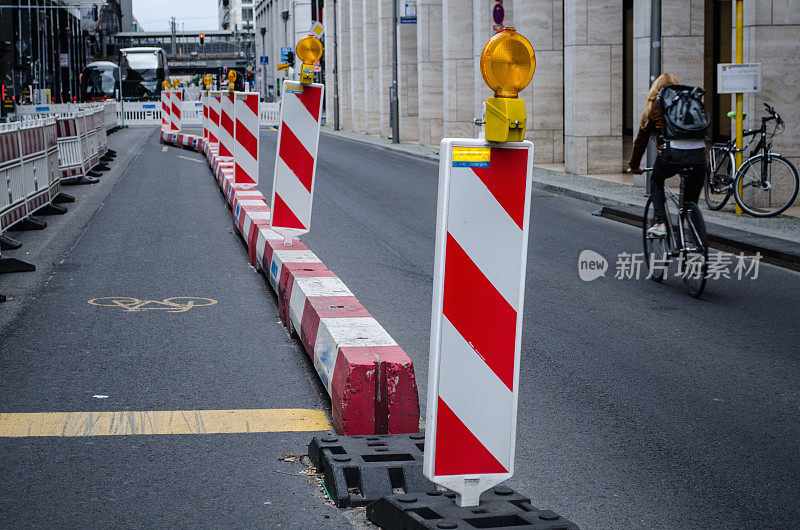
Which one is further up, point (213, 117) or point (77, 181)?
point (213, 117)

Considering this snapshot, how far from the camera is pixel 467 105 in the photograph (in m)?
30.1

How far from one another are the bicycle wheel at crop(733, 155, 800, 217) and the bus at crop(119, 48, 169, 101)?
5742 centimetres

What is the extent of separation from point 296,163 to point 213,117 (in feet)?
46.9

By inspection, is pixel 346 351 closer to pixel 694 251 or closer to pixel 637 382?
pixel 637 382

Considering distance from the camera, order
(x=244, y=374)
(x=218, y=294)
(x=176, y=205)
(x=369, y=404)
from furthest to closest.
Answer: (x=176, y=205)
(x=218, y=294)
(x=244, y=374)
(x=369, y=404)

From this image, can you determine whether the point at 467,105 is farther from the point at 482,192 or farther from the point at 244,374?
the point at 482,192

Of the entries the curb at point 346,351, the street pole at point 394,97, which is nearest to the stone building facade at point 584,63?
the street pole at point 394,97

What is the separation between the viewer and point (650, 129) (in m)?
9.26

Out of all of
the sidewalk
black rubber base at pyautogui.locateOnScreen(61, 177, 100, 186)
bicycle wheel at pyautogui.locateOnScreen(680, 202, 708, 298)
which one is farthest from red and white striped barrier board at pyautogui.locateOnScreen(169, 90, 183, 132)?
bicycle wheel at pyautogui.locateOnScreen(680, 202, 708, 298)

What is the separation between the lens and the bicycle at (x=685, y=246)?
28.5ft

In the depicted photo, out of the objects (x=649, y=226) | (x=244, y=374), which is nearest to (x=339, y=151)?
(x=649, y=226)

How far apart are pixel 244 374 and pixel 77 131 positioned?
1477 cm

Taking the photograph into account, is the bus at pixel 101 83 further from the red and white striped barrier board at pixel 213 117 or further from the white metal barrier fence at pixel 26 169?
the white metal barrier fence at pixel 26 169

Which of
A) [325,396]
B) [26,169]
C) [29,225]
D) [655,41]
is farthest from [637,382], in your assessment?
[655,41]
